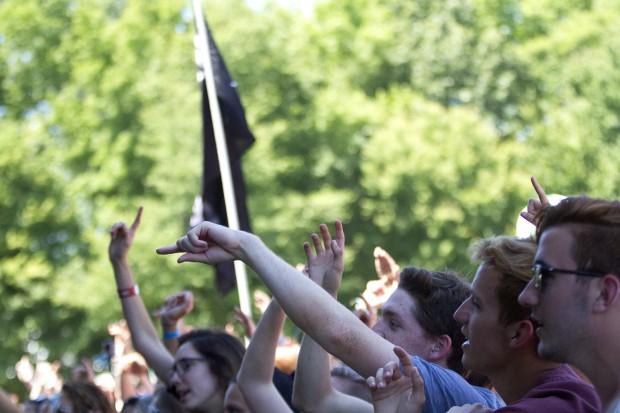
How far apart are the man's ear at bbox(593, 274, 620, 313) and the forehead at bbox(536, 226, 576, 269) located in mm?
89

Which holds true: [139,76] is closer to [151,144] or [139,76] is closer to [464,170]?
[151,144]

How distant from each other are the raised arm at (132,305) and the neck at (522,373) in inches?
116

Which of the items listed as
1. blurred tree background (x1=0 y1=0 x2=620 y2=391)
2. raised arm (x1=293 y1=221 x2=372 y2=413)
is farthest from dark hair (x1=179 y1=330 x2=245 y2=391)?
blurred tree background (x1=0 y1=0 x2=620 y2=391)

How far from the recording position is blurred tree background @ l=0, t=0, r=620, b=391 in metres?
26.9

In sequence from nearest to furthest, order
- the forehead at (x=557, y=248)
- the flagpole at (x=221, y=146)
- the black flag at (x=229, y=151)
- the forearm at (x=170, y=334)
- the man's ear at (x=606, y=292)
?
the man's ear at (x=606, y=292) < the forehead at (x=557, y=248) < the forearm at (x=170, y=334) < the flagpole at (x=221, y=146) < the black flag at (x=229, y=151)

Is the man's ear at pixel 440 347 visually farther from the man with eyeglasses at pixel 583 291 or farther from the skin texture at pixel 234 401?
the skin texture at pixel 234 401

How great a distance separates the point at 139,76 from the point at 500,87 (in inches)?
349

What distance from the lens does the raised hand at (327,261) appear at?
4180 millimetres

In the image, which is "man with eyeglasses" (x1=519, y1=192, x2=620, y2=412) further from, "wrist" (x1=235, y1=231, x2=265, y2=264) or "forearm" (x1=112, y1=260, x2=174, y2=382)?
"forearm" (x1=112, y1=260, x2=174, y2=382)

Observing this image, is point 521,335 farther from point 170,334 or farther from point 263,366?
point 170,334

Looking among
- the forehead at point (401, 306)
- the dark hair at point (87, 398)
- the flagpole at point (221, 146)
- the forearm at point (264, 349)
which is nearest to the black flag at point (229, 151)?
the flagpole at point (221, 146)

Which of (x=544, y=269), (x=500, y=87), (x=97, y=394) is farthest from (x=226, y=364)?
(x=500, y=87)

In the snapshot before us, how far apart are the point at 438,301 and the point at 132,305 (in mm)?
2424

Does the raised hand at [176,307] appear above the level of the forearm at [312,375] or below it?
below
